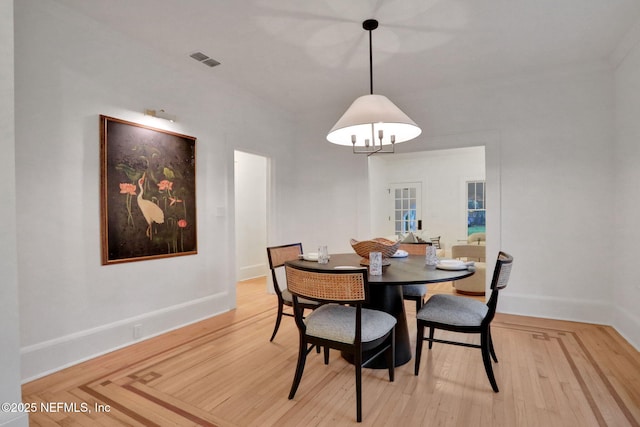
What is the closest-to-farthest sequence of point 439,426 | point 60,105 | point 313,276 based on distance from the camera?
point 439,426 → point 313,276 → point 60,105

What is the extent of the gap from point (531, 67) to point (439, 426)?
3.72m

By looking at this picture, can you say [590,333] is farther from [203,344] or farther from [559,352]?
[203,344]

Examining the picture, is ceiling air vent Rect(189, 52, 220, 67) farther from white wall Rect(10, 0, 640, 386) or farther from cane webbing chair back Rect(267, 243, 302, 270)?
cane webbing chair back Rect(267, 243, 302, 270)

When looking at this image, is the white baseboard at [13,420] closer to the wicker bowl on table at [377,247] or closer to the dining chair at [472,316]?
the wicker bowl on table at [377,247]

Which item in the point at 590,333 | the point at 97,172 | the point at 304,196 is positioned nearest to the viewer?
the point at 97,172

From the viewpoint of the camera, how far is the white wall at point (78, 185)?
241 cm

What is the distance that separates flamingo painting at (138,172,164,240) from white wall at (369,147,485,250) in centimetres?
549

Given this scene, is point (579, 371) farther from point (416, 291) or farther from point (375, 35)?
point (375, 35)

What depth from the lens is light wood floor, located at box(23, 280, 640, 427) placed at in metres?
1.96

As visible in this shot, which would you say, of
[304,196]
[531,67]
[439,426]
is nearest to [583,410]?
[439,426]

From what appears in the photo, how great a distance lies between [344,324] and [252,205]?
182 inches

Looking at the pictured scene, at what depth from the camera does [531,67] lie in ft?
12.1

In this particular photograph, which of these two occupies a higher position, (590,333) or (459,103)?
(459,103)

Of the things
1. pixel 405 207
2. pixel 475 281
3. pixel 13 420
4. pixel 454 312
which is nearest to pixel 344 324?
pixel 454 312
